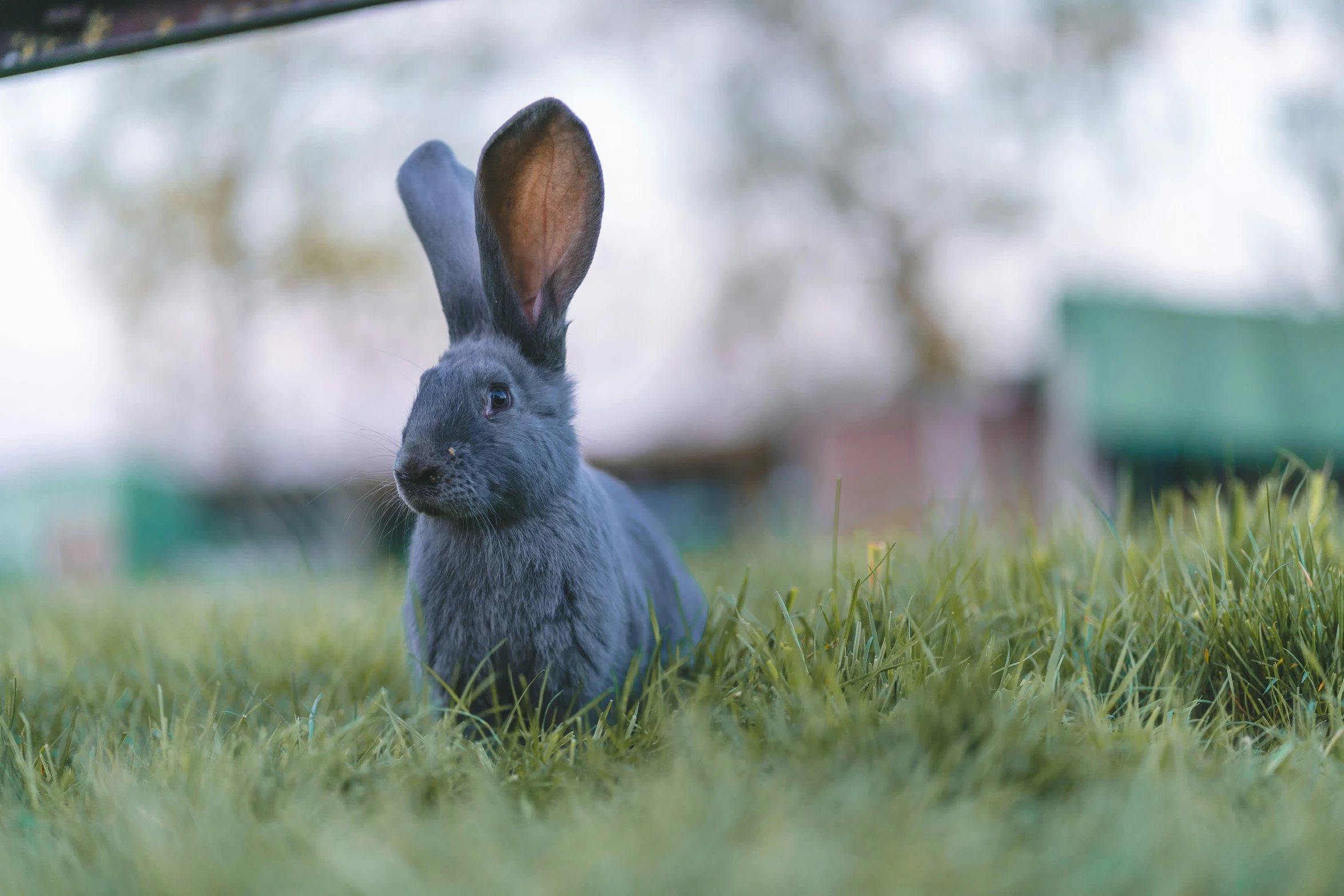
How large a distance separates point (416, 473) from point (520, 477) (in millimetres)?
265

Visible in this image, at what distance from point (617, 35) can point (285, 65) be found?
4358 mm

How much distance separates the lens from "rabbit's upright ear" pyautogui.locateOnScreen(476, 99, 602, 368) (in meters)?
2.39

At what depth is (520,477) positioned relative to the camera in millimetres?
2480

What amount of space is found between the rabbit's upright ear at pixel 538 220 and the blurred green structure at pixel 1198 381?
733 centimetres

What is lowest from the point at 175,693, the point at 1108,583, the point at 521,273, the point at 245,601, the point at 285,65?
the point at 245,601

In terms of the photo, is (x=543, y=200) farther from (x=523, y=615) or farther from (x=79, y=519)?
(x=79, y=519)

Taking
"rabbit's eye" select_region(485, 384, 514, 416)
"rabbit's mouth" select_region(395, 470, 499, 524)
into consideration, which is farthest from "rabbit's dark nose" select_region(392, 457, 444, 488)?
"rabbit's eye" select_region(485, 384, 514, 416)

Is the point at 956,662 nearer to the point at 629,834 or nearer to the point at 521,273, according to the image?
the point at 629,834

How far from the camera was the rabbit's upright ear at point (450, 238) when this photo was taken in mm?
2764

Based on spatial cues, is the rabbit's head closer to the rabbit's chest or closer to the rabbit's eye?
the rabbit's eye

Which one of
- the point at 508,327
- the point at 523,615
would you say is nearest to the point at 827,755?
the point at 523,615

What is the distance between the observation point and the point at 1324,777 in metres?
1.71

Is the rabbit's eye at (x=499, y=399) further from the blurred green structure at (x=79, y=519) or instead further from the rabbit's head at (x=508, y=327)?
the blurred green structure at (x=79, y=519)

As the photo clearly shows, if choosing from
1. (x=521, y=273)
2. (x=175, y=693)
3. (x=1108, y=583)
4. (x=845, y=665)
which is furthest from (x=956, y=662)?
(x=175, y=693)
